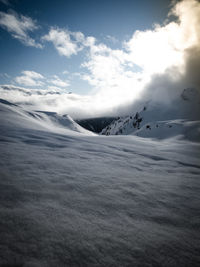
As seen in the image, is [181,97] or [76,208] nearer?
[76,208]

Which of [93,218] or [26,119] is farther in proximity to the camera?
[26,119]

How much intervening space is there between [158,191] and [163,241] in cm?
115

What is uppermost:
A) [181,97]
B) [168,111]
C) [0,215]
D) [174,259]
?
[181,97]

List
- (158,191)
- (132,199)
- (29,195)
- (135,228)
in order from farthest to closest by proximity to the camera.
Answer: (158,191) → (132,199) → (29,195) → (135,228)

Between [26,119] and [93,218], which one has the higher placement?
[26,119]

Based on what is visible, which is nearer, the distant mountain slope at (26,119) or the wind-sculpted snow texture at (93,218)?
the wind-sculpted snow texture at (93,218)

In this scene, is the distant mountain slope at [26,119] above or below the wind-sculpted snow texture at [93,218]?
above

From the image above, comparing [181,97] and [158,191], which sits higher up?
[181,97]

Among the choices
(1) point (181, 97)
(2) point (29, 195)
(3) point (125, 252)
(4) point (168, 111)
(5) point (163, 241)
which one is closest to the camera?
(3) point (125, 252)

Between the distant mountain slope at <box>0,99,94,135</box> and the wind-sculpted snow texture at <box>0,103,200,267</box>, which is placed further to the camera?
the distant mountain slope at <box>0,99,94,135</box>

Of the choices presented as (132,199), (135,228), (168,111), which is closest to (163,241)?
(135,228)

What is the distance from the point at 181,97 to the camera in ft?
355

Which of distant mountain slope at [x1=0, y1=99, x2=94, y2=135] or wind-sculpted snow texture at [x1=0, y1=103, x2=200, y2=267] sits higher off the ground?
distant mountain slope at [x1=0, y1=99, x2=94, y2=135]

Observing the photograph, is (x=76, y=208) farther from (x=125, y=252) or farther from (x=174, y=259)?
(x=174, y=259)
